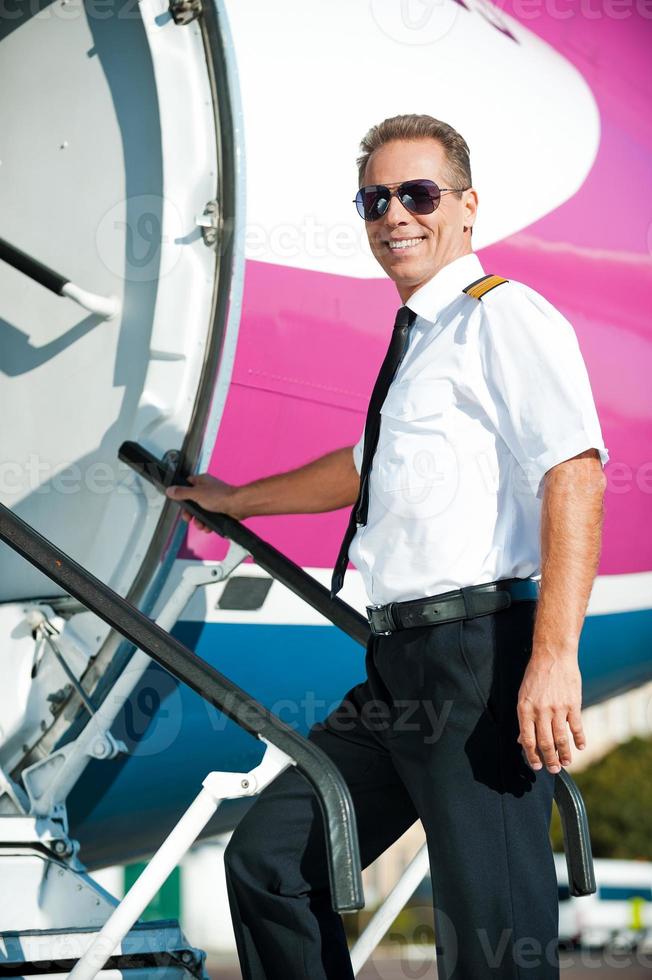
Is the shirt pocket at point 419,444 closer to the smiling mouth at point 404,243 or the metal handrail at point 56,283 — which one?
the smiling mouth at point 404,243

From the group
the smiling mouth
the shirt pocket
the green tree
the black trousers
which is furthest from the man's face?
the green tree

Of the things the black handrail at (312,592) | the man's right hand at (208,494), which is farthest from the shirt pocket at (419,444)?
the man's right hand at (208,494)

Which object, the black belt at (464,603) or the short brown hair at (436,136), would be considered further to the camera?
the short brown hair at (436,136)

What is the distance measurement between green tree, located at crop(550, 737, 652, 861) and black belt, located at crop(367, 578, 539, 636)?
21003mm

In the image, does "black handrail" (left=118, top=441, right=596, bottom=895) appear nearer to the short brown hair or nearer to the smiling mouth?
the smiling mouth

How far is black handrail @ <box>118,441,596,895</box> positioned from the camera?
76.1 inches

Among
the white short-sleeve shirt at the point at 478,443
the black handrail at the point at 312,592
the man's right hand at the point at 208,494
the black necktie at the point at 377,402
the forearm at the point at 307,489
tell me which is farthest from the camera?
the man's right hand at the point at 208,494

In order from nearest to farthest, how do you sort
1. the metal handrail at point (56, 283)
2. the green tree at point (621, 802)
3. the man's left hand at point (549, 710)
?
the man's left hand at point (549, 710) < the metal handrail at point (56, 283) < the green tree at point (621, 802)

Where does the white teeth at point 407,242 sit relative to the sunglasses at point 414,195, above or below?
below

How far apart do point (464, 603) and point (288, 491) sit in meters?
0.79

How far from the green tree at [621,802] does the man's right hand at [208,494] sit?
20445 mm

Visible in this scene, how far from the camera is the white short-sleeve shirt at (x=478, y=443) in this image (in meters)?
1.83

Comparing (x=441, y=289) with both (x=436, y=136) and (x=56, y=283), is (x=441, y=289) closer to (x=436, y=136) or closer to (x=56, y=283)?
(x=436, y=136)

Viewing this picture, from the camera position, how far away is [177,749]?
9.86 ft
